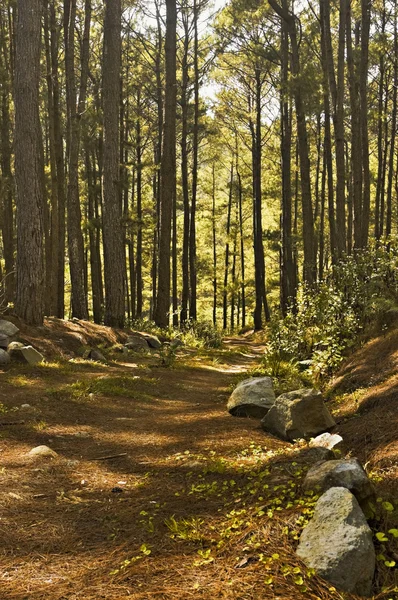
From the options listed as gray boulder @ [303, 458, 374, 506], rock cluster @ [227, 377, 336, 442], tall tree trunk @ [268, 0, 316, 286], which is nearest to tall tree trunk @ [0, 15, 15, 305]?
tall tree trunk @ [268, 0, 316, 286]

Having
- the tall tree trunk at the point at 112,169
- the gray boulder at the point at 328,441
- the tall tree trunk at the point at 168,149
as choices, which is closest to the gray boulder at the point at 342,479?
the gray boulder at the point at 328,441

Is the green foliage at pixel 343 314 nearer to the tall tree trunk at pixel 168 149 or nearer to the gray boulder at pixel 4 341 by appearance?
the gray boulder at pixel 4 341

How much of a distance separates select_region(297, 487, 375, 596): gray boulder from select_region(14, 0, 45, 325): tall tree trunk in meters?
8.26

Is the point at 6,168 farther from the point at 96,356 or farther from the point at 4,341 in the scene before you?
the point at 4,341

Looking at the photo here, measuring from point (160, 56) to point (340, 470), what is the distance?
20.6 metres

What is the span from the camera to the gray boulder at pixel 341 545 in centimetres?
210

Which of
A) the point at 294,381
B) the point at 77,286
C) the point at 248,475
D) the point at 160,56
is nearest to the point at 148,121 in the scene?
the point at 160,56

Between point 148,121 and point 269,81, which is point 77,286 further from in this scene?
point 269,81

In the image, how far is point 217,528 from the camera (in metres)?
2.62

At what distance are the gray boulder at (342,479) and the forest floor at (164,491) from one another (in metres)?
0.11

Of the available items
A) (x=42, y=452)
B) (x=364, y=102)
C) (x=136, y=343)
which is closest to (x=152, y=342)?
(x=136, y=343)

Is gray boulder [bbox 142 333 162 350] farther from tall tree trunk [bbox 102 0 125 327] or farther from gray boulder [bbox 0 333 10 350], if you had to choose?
gray boulder [bbox 0 333 10 350]

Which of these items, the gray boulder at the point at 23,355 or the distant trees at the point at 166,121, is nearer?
the gray boulder at the point at 23,355

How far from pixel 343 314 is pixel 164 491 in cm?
520
